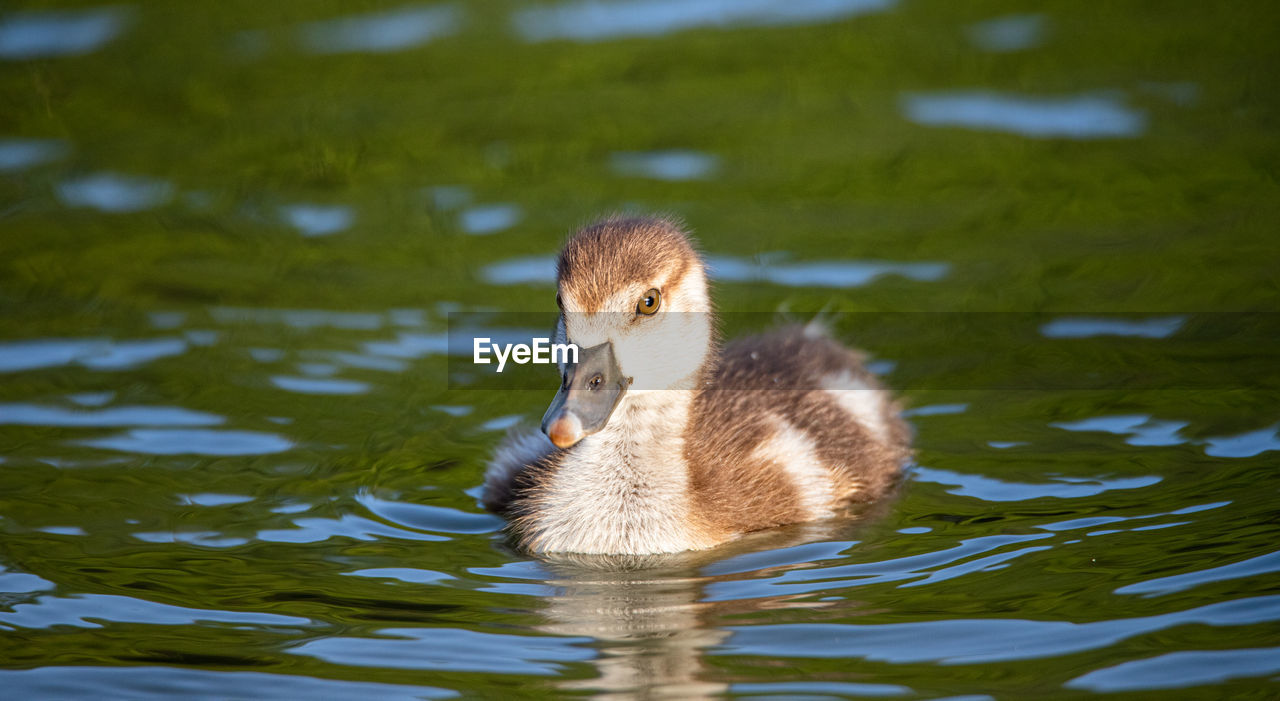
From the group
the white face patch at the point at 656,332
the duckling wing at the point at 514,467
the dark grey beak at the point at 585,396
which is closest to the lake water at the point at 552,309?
the duckling wing at the point at 514,467

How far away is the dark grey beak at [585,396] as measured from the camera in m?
5.86

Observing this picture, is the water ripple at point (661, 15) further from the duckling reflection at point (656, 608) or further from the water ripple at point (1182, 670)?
the water ripple at point (1182, 670)

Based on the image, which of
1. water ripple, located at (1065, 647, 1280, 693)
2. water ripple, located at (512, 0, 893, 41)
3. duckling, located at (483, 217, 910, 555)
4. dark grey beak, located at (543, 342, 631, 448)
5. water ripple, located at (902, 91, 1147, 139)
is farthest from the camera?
water ripple, located at (512, 0, 893, 41)

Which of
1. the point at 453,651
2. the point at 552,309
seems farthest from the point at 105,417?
the point at 453,651

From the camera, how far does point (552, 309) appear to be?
8.77 meters

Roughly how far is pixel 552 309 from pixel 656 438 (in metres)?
2.36

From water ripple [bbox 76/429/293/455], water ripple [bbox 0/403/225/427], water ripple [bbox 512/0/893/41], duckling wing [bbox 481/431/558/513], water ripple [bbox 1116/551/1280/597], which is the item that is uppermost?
water ripple [bbox 512/0/893/41]

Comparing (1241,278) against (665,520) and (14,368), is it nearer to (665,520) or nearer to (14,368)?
(665,520)

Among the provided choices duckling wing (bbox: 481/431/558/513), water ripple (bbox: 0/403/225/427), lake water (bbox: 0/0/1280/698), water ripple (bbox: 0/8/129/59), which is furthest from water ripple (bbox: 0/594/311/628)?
water ripple (bbox: 0/8/129/59)

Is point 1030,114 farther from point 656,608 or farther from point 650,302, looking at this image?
point 656,608

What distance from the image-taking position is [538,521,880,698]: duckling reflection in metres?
5.17

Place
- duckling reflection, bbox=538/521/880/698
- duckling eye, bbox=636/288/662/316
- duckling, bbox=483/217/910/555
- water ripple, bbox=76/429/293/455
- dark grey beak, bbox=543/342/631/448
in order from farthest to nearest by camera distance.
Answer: water ripple, bbox=76/429/293/455, duckling eye, bbox=636/288/662/316, duckling, bbox=483/217/910/555, dark grey beak, bbox=543/342/631/448, duckling reflection, bbox=538/521/880/698

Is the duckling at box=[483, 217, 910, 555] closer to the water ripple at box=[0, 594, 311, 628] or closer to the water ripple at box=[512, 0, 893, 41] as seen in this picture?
the water ripple at box=[0, 594, 311, 628]

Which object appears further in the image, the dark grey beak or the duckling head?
the duckling head
